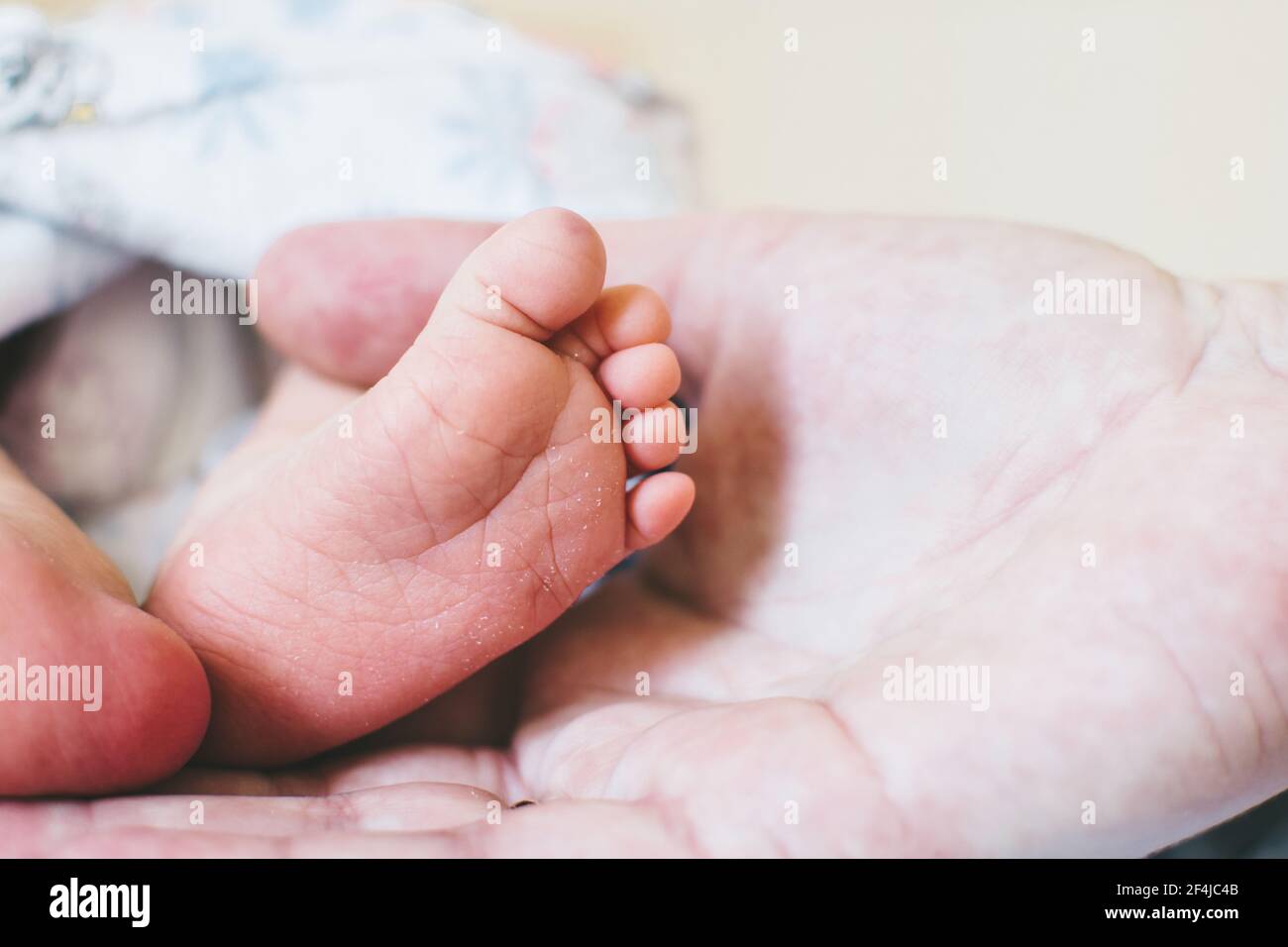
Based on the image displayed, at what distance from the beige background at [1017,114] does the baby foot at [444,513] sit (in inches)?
27.3

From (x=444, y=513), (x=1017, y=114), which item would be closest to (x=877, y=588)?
(x=444, y=513)

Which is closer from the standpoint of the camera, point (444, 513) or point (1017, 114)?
point (444, 513)

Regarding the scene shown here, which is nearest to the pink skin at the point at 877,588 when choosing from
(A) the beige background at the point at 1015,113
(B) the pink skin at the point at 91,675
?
(B) the pink skin at the point at 91,675

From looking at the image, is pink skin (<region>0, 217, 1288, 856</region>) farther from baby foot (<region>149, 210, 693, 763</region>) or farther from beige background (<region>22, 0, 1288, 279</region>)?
beige background (<region>22, 0, 1288, 279</region>)

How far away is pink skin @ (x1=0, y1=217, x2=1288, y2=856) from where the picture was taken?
445 millimetres

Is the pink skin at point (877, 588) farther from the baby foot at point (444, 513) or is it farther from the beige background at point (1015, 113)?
the beige background at point (1015, 113)

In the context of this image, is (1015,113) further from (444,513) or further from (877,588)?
(444,513)

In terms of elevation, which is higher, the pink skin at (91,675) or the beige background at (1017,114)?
the beige background at (1017,114)

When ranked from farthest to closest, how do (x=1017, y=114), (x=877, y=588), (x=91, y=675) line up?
(x=1017, y=114) → (x=877, y=588) → (x=91, y=675)

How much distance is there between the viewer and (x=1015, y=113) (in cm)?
114

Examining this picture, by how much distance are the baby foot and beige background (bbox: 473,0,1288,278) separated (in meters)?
0.69

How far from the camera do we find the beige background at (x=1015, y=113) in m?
1.07

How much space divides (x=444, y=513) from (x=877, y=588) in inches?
9.9

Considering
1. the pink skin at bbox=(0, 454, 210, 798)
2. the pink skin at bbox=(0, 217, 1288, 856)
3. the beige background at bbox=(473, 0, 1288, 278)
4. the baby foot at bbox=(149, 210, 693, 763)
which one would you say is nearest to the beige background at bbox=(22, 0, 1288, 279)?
the beige background at bbox=(473, 0, 1288, 278)
